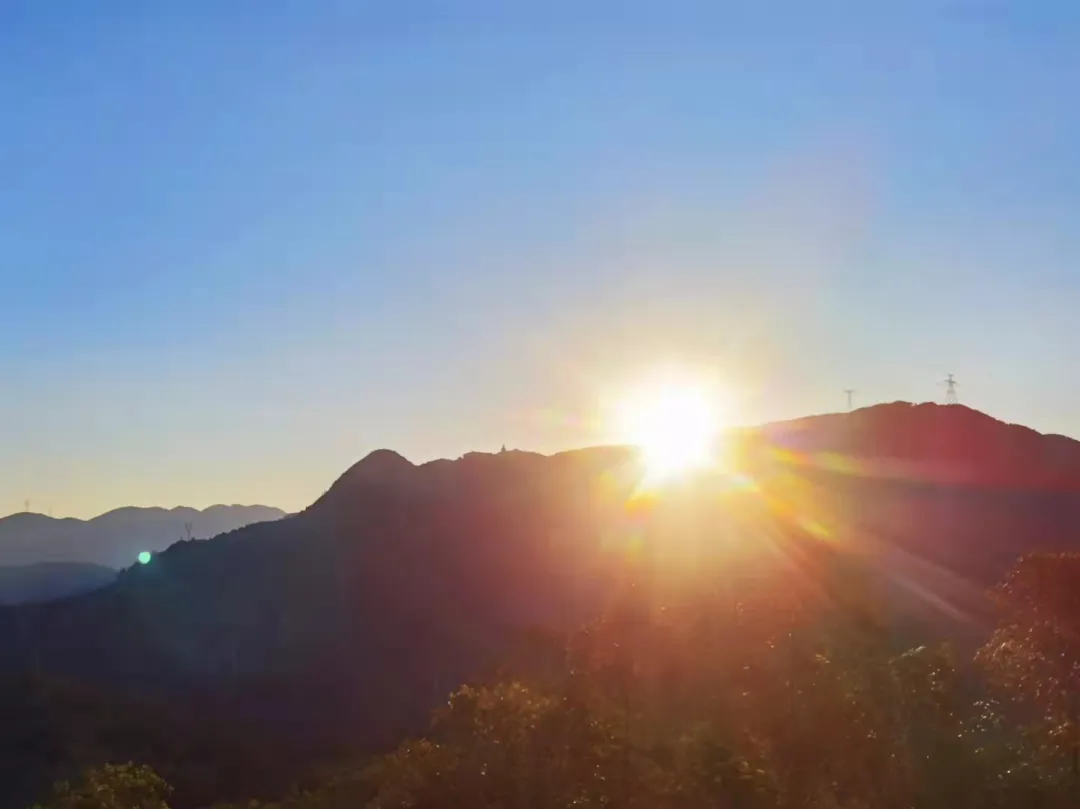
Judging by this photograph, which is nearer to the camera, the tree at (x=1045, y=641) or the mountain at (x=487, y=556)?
Answer: the tree at (x=1045, y=641)

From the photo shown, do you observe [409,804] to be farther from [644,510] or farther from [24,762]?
[644,510]

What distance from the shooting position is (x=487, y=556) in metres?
103

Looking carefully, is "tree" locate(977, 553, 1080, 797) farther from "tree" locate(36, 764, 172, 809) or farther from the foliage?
"tree" locate(36, 764, 172, 809)

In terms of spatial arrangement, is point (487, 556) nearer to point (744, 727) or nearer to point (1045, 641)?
point (744, 727)

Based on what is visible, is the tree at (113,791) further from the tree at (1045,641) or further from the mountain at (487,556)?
the mountain at (487,556)

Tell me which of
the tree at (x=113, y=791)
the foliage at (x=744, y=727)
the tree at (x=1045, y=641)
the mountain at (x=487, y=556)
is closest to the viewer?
the tree at (x=1045, y=641)

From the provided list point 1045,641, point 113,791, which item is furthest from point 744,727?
point 113,791

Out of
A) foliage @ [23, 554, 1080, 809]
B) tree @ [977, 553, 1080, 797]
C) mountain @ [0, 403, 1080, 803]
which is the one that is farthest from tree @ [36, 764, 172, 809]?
mountain @ [0, 403, 1080, 803]

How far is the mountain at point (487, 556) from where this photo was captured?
82.8 m

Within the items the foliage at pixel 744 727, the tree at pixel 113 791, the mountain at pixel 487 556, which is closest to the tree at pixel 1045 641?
the foliage at pixel 744 727

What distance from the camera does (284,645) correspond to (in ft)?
319

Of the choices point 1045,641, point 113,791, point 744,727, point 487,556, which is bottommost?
point 744,727

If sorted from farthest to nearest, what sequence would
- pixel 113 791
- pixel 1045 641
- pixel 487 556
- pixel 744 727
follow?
pixel 487 556 → pixel 744 727 → pixel 113 791 → pixel 1045 641

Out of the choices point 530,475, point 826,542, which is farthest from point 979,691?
point 530,475
